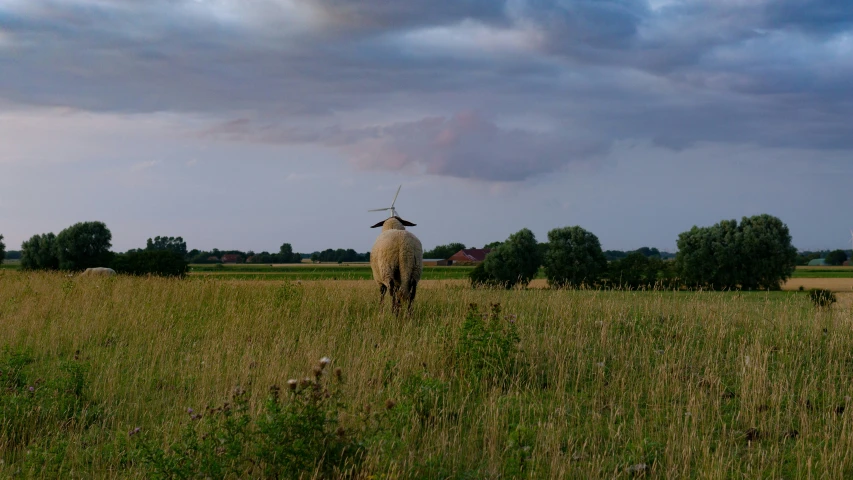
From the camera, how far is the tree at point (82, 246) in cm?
7519

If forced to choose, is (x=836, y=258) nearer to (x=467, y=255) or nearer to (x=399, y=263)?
(x=467, y=255)

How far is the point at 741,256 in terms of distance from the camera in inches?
2411

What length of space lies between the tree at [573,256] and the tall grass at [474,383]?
45229 millimetres

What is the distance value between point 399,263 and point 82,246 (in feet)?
244

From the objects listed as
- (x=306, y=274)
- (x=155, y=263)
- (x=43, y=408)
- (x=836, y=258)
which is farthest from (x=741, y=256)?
(x=43, y=408)

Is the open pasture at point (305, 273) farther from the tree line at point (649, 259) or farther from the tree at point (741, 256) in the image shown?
the tree at point (741, 256)

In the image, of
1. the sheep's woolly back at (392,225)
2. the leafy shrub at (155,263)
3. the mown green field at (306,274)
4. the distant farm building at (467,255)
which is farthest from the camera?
the distant farm building at (467,255)

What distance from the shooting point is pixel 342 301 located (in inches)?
637

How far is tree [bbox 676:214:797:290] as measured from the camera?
2388 inches

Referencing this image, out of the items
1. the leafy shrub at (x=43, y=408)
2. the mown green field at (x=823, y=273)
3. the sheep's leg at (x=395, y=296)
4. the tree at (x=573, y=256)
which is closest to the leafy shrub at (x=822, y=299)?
the sheep's leg at (x=395, y=296)

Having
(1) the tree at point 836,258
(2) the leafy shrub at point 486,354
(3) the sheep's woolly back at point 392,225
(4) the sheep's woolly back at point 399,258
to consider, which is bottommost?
(2) the leafy shrub at point 486,354

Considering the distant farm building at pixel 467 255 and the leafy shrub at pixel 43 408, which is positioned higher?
the distant farm building at pixel 467 255

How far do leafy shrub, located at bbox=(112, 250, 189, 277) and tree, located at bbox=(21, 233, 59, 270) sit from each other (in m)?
21.1

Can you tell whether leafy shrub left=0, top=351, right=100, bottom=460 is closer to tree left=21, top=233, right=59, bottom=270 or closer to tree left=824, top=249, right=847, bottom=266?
tree left=21, top=233, right=59, bottom=270
